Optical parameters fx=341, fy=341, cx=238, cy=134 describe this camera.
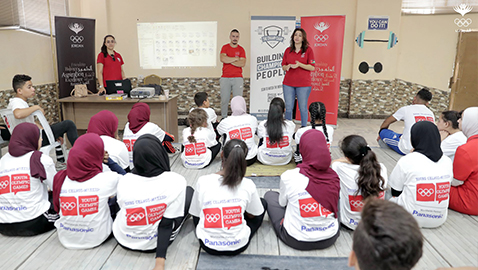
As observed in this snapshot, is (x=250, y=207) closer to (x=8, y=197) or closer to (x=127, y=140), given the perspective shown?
(x=8, y=197)

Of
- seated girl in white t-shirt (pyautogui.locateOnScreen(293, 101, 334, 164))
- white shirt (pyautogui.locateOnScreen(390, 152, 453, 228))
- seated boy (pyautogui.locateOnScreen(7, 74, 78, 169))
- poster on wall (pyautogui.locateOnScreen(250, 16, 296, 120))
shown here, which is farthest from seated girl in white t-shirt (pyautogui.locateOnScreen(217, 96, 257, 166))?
poster on wall (pyautogui.locateOnScreen(250, 16, 296, 120))

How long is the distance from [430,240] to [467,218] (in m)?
0.56

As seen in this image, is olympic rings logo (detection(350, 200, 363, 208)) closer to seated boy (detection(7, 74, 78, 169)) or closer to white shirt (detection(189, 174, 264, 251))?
white shirt (detection(189, 174, 264, 251))

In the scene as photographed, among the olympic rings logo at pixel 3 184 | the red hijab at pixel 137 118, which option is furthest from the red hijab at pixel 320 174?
the red hijab at pixel 137 118

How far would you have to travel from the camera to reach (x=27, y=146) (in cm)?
228

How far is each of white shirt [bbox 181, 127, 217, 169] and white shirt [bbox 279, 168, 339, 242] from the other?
5.35ft

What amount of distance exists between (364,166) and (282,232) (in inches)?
26.5

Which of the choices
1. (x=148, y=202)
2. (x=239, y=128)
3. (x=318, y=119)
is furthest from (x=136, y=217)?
(x=318, y=119)

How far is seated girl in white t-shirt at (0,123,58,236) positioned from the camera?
217cm

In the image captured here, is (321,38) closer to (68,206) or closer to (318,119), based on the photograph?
(318,119)

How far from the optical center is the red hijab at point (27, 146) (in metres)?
2.18

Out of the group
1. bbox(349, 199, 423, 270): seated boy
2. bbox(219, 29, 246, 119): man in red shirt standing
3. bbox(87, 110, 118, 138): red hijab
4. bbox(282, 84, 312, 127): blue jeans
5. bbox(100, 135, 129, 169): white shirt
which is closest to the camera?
bbox(349, 199, 423, 270): seated boy

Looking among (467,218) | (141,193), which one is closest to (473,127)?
(467,218)

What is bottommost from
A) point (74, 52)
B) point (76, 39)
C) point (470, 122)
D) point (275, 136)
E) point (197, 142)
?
point (197, 142)
